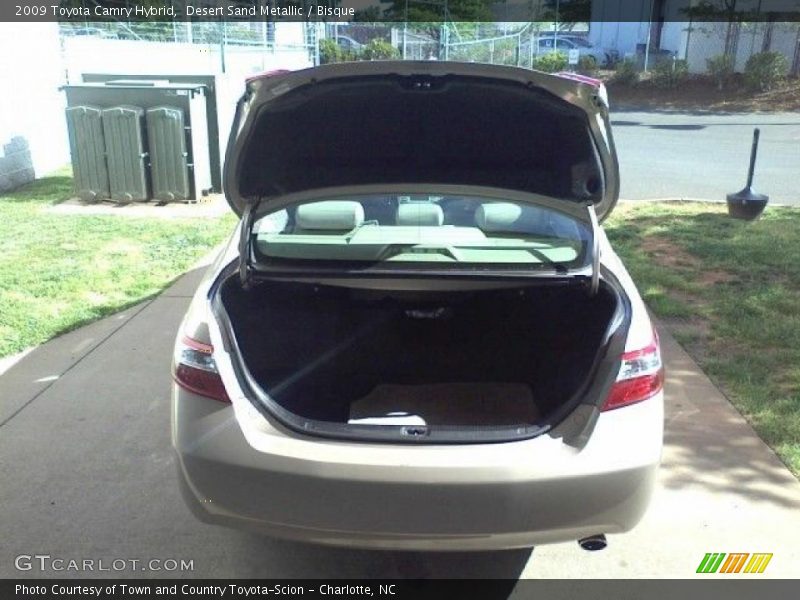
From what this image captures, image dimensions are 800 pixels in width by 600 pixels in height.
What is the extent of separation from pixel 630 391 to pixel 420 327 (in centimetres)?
110

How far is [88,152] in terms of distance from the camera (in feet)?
26.7

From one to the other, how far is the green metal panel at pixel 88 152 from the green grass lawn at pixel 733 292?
5621mm

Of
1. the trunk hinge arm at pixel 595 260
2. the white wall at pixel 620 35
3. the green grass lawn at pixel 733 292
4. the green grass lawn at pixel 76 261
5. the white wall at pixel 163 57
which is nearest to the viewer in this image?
the trunk hinge arm at pixel 595 260

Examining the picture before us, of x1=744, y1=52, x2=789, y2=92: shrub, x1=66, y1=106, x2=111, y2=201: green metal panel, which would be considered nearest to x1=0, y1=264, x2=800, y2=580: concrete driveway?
x1=66, y1=106, x2=111, y2=201: green metal panel

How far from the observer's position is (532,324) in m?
2.95

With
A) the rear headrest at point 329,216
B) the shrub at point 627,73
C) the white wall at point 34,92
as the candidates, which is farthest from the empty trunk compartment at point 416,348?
the shrub at point 627,73

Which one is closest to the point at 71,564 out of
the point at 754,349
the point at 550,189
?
the point at 550,189

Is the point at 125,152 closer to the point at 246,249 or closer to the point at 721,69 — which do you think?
the point at 246,249

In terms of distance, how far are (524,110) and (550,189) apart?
343 mm

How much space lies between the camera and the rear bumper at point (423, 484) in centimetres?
203

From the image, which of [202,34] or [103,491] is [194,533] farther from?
[202,34]

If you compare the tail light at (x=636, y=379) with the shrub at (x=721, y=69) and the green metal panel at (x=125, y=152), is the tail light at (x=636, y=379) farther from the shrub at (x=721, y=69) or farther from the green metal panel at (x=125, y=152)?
the shrub at (x=721, y=69)
